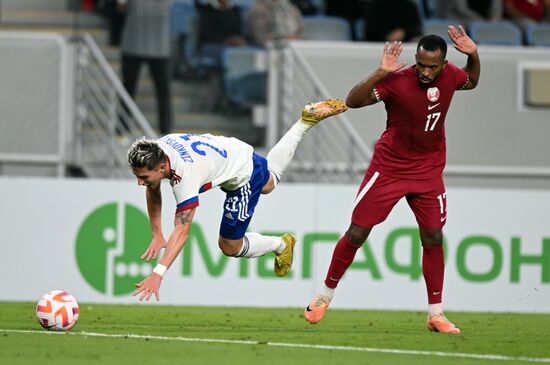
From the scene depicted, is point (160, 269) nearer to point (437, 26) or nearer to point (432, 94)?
point (432, 94)

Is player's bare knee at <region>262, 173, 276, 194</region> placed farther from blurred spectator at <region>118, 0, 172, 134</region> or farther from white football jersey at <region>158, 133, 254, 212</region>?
blurred spectator at <region>118, 0, 172, 134</region>

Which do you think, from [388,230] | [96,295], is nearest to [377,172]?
[388,230]

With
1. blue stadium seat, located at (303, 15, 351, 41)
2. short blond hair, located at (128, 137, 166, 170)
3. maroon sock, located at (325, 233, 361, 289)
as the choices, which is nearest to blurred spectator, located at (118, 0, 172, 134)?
blue stadium seat, located at (303, 15, 351, 41)

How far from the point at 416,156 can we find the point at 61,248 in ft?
17.0

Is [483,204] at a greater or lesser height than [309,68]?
lesser

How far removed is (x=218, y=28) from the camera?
16.1 m

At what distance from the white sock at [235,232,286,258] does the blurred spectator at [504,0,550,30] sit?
8439 millimetres

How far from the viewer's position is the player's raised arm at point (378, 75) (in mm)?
9766

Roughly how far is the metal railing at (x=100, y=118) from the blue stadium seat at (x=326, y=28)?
10.4ft

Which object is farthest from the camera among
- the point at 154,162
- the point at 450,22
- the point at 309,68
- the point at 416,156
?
the point at 450,22

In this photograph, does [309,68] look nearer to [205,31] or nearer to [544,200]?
[205,31]

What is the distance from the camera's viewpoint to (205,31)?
1595cm

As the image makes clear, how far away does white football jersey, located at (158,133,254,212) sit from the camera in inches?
372

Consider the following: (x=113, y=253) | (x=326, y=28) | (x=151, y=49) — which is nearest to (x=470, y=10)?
(x=326, y=28)
